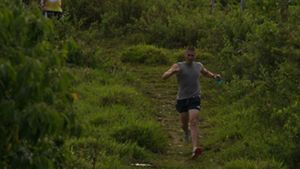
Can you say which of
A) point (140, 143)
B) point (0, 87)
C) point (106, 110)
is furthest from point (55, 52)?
point (106, 110)

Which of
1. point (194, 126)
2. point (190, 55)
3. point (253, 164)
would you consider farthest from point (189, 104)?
point (253, 164)

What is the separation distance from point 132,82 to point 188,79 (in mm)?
4433

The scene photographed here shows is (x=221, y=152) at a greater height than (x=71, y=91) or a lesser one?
lesser

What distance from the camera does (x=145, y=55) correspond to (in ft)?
57.1

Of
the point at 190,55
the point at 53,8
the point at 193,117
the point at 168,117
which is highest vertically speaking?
the point at 53,8

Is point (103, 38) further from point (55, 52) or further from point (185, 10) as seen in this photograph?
point (55, 52)

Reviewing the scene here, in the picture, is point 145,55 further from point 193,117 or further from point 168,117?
point 193,117

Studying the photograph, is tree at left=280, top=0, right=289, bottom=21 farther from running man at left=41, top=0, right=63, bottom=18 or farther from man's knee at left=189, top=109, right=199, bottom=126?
running man at left=41, top=0, right=63, bottom=18

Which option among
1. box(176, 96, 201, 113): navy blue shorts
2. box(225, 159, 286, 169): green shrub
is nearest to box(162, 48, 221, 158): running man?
box(176, 96, 201, 113): navy blue shorts

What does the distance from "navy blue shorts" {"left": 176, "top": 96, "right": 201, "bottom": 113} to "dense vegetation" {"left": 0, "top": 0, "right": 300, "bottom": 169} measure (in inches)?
21.1

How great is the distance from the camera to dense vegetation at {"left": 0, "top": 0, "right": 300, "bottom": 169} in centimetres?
431

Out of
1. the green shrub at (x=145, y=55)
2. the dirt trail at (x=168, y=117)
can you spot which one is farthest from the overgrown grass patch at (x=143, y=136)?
the green shrub at (x=145, y=55)

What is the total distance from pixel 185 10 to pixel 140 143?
37.5ft

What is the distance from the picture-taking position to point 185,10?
21188mm
